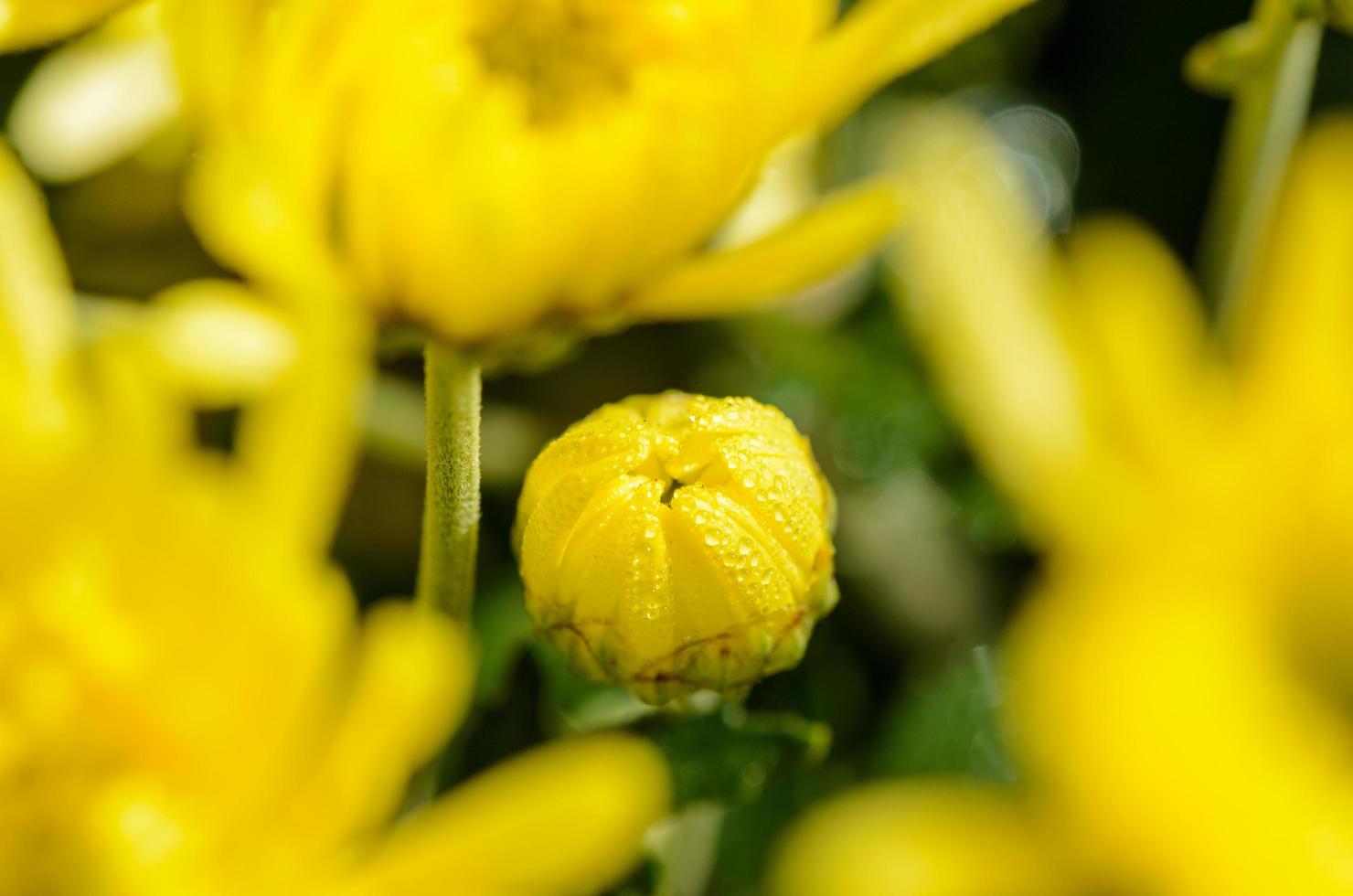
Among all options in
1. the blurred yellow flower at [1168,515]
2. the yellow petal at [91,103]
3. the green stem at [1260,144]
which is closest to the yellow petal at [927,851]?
the blurred yellow flower at [1168,515]

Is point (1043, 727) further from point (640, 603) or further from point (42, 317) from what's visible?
point (42, 317)

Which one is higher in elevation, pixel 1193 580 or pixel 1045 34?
pixel 1045 34

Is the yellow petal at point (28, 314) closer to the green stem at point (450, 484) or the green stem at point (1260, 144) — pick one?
the green stem at point (450, 484)

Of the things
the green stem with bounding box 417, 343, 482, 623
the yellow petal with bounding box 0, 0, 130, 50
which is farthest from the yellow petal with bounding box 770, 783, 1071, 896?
the yellow petal with bounding box 0, 0, 130, 50

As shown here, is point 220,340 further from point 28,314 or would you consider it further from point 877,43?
point 877,43

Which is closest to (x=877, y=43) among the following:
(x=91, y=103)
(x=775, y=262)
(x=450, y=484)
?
(x=775, y=262)

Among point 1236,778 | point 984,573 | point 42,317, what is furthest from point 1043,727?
point 984,573
